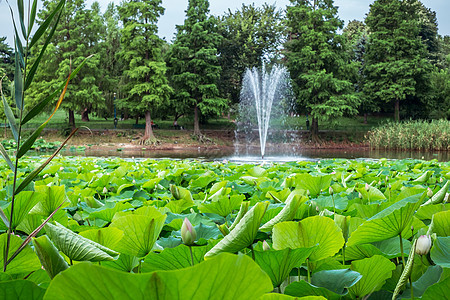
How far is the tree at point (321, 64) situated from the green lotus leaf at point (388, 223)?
765 inches

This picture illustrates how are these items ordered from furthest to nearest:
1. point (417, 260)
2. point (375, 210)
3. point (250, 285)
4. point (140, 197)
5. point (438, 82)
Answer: point (438, 82), point (140, 197), point (375, 210), point (417, 260), point (250, 285)

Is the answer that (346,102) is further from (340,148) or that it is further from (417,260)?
(417,260)

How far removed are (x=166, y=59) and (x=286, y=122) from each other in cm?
919

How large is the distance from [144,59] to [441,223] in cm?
2024

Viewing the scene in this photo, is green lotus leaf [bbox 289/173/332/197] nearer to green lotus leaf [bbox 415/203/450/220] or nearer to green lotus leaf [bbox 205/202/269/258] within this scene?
green lotus leaf [bbox 415/203/450/220]

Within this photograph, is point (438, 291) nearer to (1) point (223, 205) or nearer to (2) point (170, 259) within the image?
(2) point (170, 259)

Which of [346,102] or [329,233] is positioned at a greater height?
[346,102]

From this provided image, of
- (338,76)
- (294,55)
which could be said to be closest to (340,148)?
(338,76)

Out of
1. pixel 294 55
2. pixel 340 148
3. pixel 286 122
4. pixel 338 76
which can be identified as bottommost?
pixel 340 148

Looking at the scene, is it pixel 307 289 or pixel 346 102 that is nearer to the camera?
pixel 307 289

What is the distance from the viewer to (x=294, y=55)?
2203 centimetres

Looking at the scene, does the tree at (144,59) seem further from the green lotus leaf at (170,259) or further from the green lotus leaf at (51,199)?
the green lotus leaf at (170,259)

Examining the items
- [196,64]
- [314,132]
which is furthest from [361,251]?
[314,132]

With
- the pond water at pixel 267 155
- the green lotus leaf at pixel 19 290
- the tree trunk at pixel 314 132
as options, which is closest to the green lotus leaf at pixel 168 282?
the green lotus leaf at pixel 19 290
